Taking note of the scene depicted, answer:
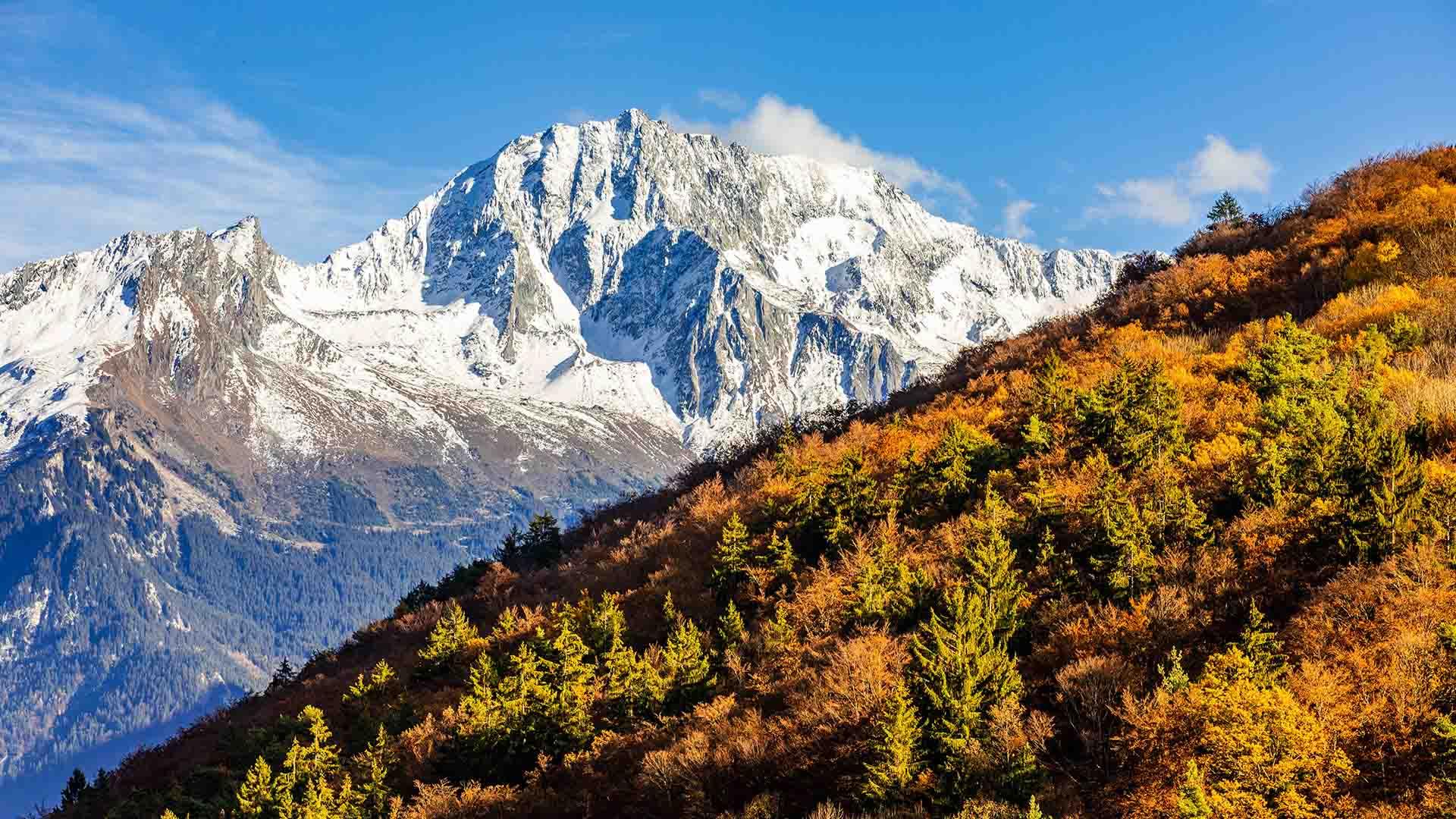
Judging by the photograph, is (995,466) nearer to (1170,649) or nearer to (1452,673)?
(1170,649)

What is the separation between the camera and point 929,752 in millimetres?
18188

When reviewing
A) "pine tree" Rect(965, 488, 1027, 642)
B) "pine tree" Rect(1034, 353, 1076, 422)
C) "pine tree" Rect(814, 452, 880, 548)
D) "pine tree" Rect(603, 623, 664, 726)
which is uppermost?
"pine tree" Rect(1034, 353, 1076, 422)

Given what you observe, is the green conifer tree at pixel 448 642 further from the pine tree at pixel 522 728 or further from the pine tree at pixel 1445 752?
the pine tree at pixel 1445 752

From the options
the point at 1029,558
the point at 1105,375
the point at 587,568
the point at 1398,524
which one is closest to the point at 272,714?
the point at 587,568

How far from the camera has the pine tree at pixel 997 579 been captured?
2103 cm

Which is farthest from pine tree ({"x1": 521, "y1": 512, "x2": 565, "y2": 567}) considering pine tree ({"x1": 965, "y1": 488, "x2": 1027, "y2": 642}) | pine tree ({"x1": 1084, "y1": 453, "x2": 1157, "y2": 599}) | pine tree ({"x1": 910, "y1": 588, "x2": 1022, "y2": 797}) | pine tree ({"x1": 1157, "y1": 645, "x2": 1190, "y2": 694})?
pine tree ({"x1": 1157, "y1": 645, "x2": 1190, "y2": 694})

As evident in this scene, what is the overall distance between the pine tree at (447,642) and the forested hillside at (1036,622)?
0.12 metres

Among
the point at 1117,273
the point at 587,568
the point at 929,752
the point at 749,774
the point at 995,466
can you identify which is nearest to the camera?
the point at 929,752

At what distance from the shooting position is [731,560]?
30.4 m

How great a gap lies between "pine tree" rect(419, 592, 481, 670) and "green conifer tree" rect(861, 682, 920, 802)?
2124 centimetres

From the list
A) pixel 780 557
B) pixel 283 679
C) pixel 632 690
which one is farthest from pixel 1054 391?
pixel 283 679

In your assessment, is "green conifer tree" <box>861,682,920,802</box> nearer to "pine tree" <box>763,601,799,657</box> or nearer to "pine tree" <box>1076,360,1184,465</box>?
"pine tree" <box>763,601,799,657</box>

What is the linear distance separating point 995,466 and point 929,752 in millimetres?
13255

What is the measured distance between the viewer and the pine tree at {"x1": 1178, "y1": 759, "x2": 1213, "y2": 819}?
14.4 metres
